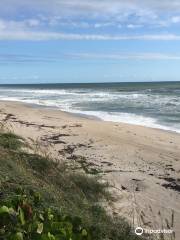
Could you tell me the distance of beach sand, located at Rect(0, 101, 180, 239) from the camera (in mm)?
6168

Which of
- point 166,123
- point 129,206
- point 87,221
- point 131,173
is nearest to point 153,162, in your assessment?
point 131,173

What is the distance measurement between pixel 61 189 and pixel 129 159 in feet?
14.3

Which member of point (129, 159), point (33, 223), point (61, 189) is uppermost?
point (33, 223)

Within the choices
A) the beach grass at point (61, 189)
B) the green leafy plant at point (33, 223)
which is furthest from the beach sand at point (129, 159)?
the green leafy plant at point (33, 223)

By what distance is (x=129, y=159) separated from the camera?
9.59 meters

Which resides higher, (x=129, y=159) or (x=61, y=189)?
(x=61, y=189)

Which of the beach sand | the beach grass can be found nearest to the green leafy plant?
the beach grass

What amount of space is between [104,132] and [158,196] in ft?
23.1

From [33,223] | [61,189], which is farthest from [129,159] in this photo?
[33,223]

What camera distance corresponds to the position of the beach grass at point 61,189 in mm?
4008

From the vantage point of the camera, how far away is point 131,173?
8164 mm

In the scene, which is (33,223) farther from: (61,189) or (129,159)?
(129,159)

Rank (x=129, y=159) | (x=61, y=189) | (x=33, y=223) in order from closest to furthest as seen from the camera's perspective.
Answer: (x=33, y=223) → (x=61, y=189) → (x=129, y=159)

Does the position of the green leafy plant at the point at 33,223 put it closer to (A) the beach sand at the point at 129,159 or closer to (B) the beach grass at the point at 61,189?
(B) the beach grass at the point at 61,189
